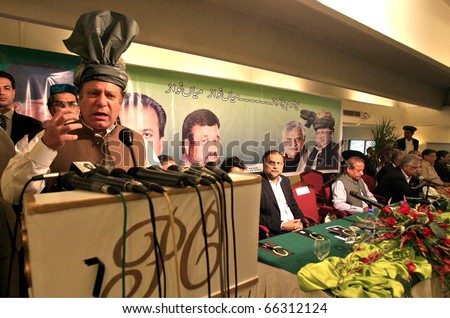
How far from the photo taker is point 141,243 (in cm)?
58

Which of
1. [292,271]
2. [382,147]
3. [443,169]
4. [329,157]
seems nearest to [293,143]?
[329,157]

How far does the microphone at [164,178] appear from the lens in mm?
635

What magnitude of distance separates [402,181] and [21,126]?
3.99 metres

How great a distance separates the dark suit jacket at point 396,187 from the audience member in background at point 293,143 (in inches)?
45.7

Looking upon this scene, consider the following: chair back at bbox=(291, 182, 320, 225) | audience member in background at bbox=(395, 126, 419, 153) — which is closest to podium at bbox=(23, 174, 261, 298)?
chair back at bbox=(291, 182, 320, 225)

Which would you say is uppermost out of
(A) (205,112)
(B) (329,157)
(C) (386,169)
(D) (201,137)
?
(A) (205,112)

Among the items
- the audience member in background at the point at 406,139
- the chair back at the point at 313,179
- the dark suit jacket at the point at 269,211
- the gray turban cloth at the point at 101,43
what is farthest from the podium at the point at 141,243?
the audience member in background at the point at 406,139

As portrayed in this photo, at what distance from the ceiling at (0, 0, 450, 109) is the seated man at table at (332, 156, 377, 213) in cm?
112

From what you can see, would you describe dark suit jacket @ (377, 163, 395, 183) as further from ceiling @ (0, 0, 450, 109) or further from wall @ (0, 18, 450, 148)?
wall @ (0, 18, 450, 148)

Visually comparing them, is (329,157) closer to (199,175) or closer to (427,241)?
(427,241)

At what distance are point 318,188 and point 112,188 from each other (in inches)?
145

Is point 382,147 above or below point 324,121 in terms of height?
below

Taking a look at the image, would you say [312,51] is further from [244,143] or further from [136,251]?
[136,251]

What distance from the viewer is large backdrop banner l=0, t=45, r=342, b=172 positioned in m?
2.01
